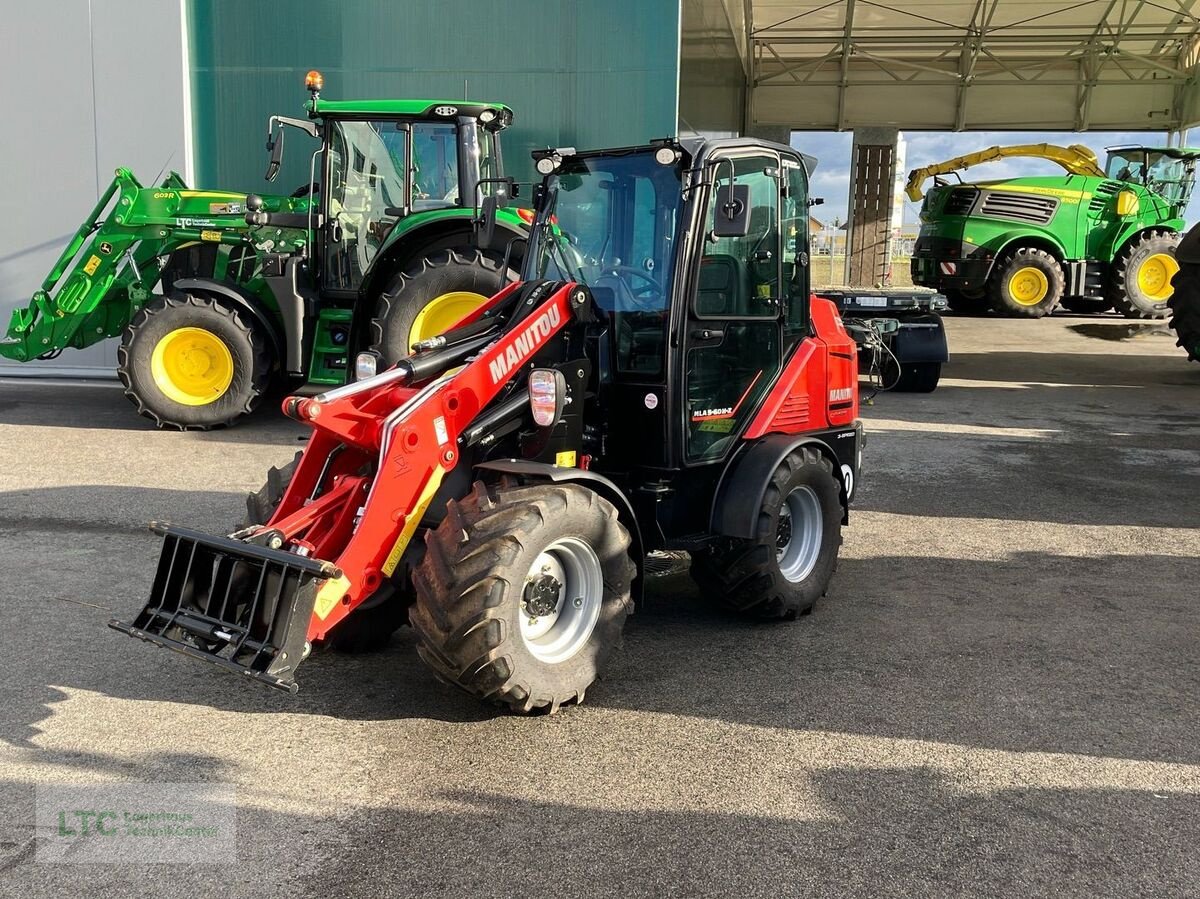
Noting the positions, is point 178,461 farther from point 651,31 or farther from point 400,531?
point 651,31

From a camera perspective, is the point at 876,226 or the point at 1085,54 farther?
the point at 876,226

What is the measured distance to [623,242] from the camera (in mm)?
4820

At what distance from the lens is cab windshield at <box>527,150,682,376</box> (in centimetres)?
469

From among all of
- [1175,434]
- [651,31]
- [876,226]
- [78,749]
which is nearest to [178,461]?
[78,749]

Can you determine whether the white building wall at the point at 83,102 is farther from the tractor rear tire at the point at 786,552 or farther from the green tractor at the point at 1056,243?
the green tractor at the point at 1056,243

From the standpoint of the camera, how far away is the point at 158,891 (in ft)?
9.78

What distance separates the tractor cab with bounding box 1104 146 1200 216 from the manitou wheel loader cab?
19642mm

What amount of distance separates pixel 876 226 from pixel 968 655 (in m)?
25.7

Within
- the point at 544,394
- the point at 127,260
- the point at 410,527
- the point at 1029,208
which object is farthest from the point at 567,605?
the point at 1029,208

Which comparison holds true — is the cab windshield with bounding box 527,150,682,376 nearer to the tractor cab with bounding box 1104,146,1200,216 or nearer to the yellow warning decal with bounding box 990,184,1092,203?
the yellow warning decal with bounding box 990,184,1092,203

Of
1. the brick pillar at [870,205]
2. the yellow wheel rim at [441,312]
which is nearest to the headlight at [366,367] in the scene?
the yellow wheel rim at [441,312]

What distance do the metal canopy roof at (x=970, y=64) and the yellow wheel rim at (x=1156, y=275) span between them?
19.1 ft

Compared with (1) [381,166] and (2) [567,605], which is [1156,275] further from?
(2) [567,605]

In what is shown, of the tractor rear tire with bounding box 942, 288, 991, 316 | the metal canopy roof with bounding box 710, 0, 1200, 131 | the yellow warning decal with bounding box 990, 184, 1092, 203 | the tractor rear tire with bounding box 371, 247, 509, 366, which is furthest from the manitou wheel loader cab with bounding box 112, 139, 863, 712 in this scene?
the metal canopy roof with bounding box 710, 0, 1200, 131
